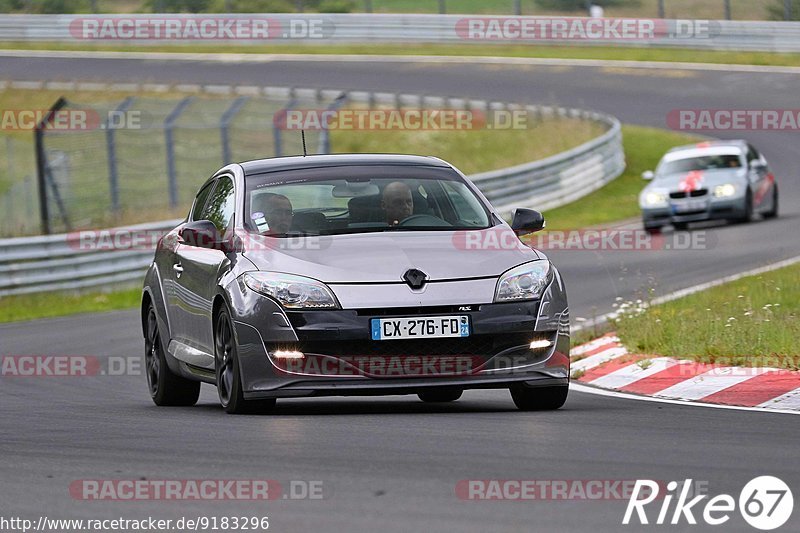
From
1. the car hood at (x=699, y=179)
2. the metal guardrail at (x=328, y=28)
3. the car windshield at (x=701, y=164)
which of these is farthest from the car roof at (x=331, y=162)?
the metal guardrail at (x=328, y=28)

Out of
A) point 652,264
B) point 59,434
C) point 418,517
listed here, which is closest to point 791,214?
point 652,264

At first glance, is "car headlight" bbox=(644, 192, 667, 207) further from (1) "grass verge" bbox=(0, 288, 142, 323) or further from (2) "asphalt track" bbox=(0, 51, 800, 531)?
(2) "asphalt track" bbox=(0, 51, 800, 531)

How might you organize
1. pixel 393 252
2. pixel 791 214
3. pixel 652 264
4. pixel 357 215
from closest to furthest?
pixel 393 252 → pixel 357 215 → pixel 652 264 → pixel 791 214

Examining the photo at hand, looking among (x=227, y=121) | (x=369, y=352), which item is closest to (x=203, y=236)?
(x=369, y=352)

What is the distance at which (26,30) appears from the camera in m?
55.6

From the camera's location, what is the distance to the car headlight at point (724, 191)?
26.5m

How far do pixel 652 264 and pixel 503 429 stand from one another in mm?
13262

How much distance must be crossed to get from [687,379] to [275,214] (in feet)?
9.73

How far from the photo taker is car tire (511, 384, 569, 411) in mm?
9312

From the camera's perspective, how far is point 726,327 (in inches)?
480

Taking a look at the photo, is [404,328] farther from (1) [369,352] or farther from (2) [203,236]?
(2) [203,236]

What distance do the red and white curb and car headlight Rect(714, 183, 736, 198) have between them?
14.3 meters

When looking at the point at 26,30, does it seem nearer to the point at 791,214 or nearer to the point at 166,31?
the point at 166,31

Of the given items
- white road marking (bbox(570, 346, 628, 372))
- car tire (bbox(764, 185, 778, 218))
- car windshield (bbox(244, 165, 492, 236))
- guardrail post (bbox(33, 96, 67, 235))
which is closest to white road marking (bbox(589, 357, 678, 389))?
white road marking (bbox(570, 346, 628, 372))
